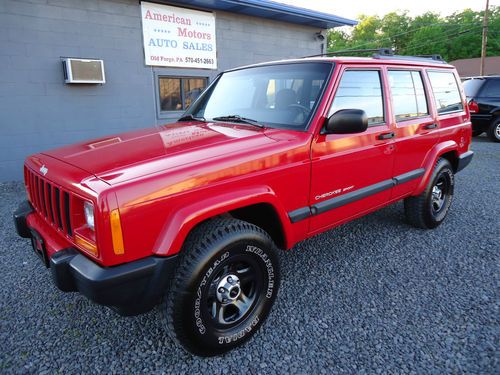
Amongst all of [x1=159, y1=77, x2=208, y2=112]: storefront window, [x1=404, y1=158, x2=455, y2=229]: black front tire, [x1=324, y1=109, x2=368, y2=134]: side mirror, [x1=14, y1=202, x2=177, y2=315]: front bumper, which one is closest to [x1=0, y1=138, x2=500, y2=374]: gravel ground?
[x1=404, y1=158, x2=455, y2=229]: black front tire

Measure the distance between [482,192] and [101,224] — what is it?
5922 mm

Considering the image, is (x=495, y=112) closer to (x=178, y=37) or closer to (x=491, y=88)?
(x=491, y=88)

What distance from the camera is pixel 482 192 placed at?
570 cm

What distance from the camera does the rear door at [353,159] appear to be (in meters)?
2.70

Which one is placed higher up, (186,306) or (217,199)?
(217,199)

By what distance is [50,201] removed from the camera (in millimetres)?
2254

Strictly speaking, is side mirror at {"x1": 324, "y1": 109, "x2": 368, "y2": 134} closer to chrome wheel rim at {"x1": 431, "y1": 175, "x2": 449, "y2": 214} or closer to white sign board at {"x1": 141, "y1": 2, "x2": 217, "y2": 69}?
chrome wheel rim at {"x1": 431, "y1": 175, "x2": 449, "y2": 214}

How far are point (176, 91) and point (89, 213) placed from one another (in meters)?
6.38

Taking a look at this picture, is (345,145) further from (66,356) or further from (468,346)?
(66,356)

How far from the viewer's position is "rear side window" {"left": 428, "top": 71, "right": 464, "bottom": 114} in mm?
3939

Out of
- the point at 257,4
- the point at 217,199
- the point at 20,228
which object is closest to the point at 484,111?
the point at 257,4

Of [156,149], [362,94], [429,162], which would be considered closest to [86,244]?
[156,149]

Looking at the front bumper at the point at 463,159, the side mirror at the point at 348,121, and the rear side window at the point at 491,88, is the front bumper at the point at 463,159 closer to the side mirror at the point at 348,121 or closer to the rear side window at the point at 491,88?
the side mirror at the point at 348,121

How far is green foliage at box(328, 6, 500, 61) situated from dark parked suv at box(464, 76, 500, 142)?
109 feet
